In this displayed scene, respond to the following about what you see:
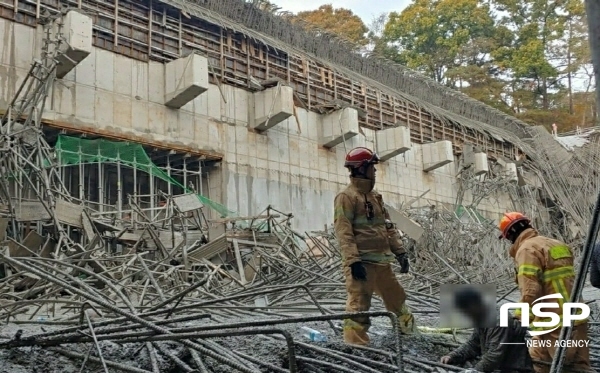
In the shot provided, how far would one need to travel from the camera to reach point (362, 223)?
4867 millimetres

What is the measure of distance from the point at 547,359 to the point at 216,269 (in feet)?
16.1

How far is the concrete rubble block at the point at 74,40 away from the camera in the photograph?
1145cm

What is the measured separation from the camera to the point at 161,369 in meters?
3.25

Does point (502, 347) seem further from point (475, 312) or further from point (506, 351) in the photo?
point (475, 312)

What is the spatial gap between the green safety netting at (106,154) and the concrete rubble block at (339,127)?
533 centimetres

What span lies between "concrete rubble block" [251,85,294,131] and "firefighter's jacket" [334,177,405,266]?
11190mm

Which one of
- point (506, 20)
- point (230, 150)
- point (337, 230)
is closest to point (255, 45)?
point (230, 150)

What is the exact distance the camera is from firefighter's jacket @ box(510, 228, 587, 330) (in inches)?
140

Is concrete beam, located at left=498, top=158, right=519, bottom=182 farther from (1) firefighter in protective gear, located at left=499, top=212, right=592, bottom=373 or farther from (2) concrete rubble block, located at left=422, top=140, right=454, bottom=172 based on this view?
(1) firefighter in protective gear, located at left=499, top=212, right=592, bottom=373

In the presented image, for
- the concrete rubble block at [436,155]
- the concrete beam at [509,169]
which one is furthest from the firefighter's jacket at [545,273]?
the concrete beam at [509,169]

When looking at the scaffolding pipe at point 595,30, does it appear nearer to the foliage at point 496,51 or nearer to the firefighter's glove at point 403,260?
the firefighter's glove at point 403,260

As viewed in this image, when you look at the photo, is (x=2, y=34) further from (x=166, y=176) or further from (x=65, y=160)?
(x=166, y=176)

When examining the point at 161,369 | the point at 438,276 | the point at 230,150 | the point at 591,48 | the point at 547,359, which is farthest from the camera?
the point at 230,150

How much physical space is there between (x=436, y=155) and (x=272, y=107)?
8.58 metres
